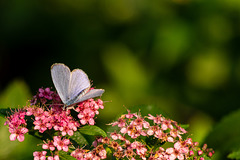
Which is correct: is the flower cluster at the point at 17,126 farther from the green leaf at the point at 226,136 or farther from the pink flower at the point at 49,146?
the green leaf at the point at 226,136

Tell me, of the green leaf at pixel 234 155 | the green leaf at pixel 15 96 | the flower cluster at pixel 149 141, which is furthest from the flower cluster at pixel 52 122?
the green leaf at pixel 234 155

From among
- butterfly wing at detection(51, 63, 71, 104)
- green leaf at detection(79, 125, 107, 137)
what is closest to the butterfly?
butterfly wing at detection(51, 63, 71, 104)

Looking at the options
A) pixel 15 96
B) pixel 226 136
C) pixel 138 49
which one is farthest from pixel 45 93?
pixel 138 49

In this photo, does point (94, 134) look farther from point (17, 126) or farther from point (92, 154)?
point (17, 126)

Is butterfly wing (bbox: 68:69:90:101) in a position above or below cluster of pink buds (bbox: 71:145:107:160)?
above

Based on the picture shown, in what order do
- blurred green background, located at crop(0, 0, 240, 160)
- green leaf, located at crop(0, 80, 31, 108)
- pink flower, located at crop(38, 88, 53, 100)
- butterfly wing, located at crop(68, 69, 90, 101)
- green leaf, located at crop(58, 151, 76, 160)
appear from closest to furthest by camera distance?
green leaf, located at crop(58, 151, 76, 160) < butterfly wing, located at crop(68, 69, 90, 101) < pink flower, located at crop(38, 88, 53, 100) < green leaf, located at crop(0, 80, 31, 108) < blurred green background, located at crop(0, 0, 240, 160)

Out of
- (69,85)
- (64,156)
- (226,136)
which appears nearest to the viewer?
(64,156)

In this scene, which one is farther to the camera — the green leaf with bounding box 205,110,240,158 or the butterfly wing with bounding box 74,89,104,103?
the green leaf with bounding box 205,110,240,158

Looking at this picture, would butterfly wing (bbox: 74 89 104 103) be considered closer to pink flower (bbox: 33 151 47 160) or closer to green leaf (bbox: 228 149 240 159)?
pink flower (bbox: 33 151 47 160)
